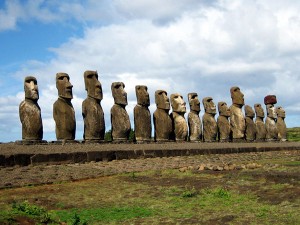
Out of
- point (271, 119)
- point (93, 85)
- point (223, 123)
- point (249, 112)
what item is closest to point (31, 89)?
point (93, 85)

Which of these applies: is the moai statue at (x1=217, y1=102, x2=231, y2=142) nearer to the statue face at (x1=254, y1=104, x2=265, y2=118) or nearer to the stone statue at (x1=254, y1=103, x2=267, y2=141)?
the stone statue at (x1=254, y1=103, x2=267, y2=141)

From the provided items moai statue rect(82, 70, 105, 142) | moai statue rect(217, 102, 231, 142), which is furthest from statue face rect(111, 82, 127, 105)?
moai statue rect(217, 102, 231, 142)

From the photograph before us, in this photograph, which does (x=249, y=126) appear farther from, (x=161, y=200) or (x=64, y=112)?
(x=161, y=200)

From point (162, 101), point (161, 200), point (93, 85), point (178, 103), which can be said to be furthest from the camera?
point (178, 103)

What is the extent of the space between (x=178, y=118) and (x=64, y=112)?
6270mm

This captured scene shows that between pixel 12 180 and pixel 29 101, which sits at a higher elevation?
pixel 29 101

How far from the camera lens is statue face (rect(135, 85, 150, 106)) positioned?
17222 mm

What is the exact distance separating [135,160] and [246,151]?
6.70m

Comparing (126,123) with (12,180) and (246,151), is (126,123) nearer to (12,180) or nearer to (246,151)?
(246,151)

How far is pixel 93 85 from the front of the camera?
50.1 feet

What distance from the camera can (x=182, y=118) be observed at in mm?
19062

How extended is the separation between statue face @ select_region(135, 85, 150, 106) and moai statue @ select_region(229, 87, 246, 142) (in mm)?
6661

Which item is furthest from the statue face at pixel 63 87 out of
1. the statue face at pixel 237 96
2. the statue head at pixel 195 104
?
the statue face at pixel 237 96

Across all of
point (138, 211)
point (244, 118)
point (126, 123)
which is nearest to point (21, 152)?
point (138, 211)
